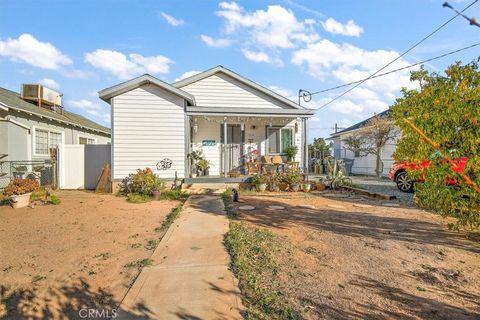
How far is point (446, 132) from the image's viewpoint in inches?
141

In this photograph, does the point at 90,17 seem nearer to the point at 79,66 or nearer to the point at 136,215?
the point at 79,66

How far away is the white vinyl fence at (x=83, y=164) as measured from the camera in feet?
41.9

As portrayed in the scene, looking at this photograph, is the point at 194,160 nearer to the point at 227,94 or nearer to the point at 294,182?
the point at 227,94

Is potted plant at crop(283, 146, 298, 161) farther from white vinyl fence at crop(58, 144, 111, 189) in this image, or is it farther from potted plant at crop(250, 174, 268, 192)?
white vinyl fence at crop(58, 144, 111, 189)

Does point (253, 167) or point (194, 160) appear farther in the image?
point (253, 167)

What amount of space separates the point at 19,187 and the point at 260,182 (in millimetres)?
7935

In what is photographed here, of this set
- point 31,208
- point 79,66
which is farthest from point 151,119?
point 79,66

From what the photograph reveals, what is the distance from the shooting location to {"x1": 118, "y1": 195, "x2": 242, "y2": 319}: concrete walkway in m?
2.76

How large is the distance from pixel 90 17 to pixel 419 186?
12.1 m

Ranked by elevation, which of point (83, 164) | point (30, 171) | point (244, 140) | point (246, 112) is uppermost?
point (246, 112)

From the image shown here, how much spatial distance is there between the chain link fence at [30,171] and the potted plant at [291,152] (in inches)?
412

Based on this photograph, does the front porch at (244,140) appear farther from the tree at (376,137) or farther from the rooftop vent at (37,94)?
the rooftop vent at (37,94)

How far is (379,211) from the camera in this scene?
7469mm

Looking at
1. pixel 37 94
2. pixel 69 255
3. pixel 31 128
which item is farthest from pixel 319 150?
pixel 69 255
